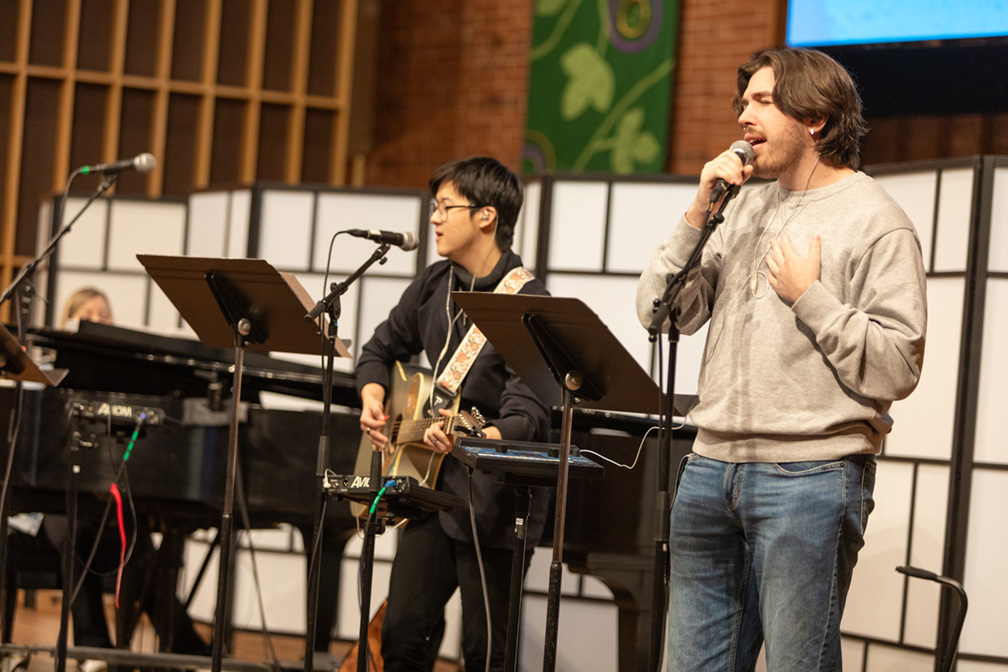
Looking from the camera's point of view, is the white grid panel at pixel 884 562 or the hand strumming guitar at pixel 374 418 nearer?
the hand strumming guitar at pixel 374 418

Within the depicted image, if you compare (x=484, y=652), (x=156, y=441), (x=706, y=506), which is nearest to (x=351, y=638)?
(x=156, y=441)

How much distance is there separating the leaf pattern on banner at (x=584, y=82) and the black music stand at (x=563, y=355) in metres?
4.81

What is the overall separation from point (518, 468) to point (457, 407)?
644 millimetres

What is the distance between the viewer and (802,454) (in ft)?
6.47

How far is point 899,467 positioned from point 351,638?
9.07 ft

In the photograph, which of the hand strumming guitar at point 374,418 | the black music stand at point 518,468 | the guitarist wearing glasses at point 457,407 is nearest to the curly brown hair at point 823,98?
the black music stand at point 518,468

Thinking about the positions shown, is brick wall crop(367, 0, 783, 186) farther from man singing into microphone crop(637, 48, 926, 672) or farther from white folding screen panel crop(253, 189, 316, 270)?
man singing into microphone crop(637, 48, 926, 672)

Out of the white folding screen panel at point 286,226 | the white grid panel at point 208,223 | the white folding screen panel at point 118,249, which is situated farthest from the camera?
the white folding screen panel at point 118,249

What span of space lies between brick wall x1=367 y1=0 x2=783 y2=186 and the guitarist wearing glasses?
12.5 feet

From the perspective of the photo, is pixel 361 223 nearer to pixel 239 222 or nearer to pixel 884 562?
pixel 239 222

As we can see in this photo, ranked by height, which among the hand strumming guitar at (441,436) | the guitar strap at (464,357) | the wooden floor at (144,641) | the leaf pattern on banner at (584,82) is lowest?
the wooden floor at (144,641)

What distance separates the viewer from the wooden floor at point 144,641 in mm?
4754

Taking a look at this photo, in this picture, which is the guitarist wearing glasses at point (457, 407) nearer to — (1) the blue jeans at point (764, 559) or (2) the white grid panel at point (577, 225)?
(1) the blue jeans at point (764, 559)

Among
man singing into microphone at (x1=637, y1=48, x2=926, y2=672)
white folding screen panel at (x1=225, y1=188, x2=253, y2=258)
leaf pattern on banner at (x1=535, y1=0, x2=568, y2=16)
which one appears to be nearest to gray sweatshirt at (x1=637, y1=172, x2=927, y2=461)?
man singing into microphone at (x1=637, y1=48, x2=926, y2=672)
